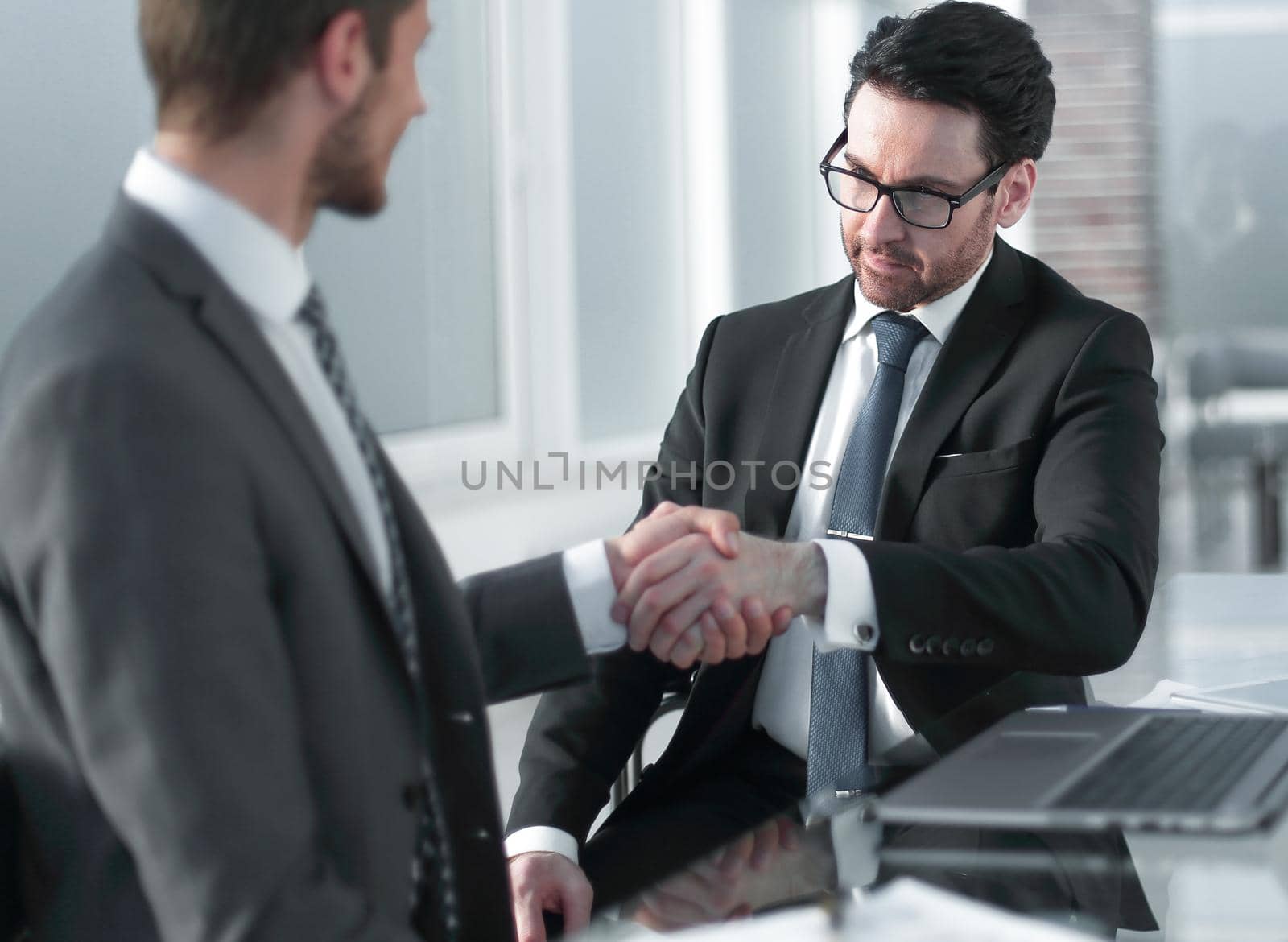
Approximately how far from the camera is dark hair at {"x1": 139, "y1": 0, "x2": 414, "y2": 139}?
3.06ft

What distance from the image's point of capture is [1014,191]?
81.7 inches

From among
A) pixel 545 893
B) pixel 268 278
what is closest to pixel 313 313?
pixel 268 278

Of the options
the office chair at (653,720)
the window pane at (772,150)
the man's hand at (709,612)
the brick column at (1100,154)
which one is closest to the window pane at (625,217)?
the window pane at (772,150)

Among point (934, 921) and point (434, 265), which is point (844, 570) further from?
point (434, 265)

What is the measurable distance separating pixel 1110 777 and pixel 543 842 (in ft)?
2.36

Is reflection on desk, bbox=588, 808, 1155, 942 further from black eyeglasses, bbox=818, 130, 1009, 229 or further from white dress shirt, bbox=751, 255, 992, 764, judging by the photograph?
black eyeglasses, bbox=818, 130, 1009, 229

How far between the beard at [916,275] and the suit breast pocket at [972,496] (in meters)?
0.26

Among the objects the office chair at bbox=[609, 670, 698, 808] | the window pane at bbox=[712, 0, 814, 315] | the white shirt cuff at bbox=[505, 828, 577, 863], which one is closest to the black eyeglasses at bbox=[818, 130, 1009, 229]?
the office chair at bbox=[609, 670, 698, 808]

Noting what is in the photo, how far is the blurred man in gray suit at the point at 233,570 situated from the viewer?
806 mm

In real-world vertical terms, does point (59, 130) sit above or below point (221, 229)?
above

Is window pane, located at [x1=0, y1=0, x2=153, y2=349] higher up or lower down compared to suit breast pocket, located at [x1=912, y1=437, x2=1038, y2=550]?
higher up

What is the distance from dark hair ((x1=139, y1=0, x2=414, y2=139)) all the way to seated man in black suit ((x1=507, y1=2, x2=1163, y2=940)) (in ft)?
2.40

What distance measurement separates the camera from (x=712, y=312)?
4.81m

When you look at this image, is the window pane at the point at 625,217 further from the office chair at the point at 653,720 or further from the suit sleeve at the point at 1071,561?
the suit sleeve at the point at 1071,561
